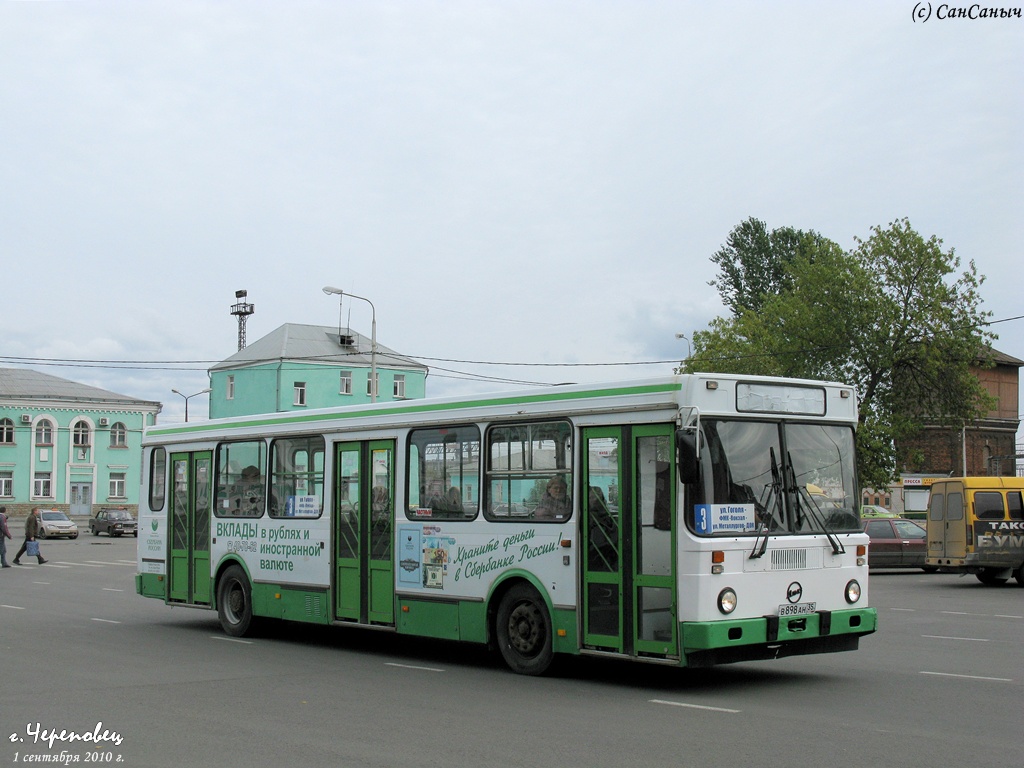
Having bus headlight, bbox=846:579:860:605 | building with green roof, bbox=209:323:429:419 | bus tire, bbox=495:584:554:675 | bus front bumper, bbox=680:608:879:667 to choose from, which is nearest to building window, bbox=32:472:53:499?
building with green roof, bbox=209:323:429:419

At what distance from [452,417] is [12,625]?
27.3 feet

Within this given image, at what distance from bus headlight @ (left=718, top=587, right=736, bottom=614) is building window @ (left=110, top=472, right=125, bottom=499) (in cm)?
7447

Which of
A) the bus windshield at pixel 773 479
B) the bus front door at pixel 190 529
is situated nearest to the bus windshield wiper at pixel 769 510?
the bus windshield at pixel 773 479

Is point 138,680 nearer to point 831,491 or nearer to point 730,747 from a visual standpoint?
point 730,747

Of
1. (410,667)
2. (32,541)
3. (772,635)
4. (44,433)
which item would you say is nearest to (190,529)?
(410,667)

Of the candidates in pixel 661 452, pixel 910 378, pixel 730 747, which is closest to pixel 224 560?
pixel 661 452

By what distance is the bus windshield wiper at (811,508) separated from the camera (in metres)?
10.5

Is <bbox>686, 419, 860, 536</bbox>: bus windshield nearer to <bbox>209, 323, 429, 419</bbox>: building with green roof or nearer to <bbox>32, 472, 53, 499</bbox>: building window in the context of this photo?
<bbox>209, 323, 429, 419</bbox>: building with green roof

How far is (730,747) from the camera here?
7.84 m

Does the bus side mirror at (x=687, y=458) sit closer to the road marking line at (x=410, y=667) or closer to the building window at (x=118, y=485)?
the road marking line at (x=410, y=667)

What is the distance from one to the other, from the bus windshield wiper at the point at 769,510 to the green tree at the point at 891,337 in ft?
126

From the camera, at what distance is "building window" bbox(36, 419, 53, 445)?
249 ft

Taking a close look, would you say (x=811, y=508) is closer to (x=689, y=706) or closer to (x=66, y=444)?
(x=689, y=706)

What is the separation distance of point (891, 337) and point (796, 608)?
40.8m
